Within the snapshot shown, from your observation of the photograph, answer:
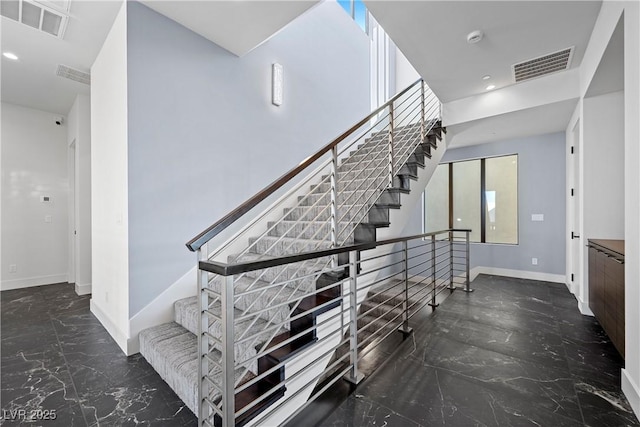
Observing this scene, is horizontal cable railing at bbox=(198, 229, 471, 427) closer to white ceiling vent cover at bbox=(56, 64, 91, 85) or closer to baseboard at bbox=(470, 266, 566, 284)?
white ceiling vent cover at bbox=(56, 64, 91, 85)

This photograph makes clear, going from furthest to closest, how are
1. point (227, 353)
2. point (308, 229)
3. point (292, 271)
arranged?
1. point (308, 229)
2. point (292, 271)
3. point (227, 353)

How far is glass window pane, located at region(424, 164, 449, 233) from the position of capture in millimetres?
6105

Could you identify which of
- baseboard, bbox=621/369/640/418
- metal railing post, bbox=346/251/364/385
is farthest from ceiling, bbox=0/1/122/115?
baseboard, bbox=621/369/640/418

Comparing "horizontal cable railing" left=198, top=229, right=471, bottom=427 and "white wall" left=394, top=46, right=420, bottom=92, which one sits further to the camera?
"white wall" left=394, top=46, right=420, bottom=92

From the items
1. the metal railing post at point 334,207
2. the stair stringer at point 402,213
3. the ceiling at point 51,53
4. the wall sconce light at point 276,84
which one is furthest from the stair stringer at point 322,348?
the ceiling at point 51,53

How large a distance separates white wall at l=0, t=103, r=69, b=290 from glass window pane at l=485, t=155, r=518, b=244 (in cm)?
740

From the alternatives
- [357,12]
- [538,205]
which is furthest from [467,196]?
[357,12]

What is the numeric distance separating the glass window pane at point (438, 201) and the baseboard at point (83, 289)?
627 cm

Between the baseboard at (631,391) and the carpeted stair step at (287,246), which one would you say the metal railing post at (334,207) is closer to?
the carpeted stair step at (287,246)

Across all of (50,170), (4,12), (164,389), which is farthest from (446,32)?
(50,170)

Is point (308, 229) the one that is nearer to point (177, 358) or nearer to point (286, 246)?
point (286, 246)

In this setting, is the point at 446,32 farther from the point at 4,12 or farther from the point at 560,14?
the point at 4,12

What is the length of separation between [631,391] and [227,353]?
230cm

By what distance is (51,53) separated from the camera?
115 inches
